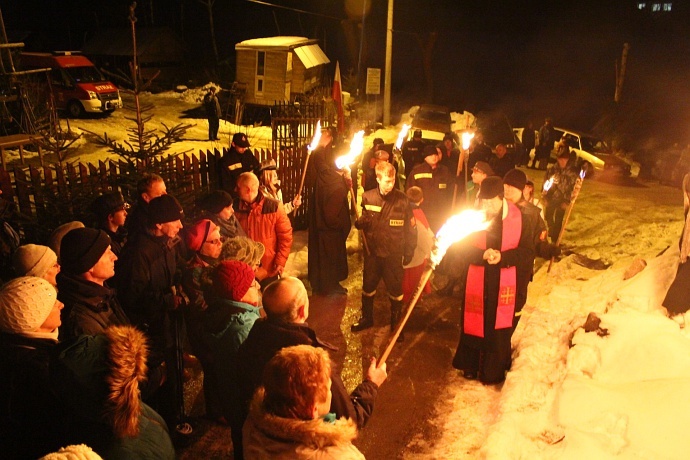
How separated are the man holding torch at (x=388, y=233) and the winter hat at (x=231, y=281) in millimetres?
3128

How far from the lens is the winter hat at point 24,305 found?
3.10 metres

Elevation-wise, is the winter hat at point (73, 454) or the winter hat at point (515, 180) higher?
the winter hat at point (515, 180)

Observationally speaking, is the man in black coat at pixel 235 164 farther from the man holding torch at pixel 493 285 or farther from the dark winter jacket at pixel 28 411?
the dark winter jacket at pixel 28 411

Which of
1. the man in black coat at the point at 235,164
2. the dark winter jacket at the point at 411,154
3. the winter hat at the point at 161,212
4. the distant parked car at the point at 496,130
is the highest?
the winter hat at the point at 161,212

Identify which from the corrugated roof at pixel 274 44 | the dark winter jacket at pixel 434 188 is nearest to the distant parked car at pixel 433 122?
the corrugated roof at pixel 274 44

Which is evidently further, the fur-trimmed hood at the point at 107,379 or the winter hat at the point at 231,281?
the winter hat at the point at 231,281

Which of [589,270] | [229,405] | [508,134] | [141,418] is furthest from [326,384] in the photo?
[508,134]

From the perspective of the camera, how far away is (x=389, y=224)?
21.9 feet

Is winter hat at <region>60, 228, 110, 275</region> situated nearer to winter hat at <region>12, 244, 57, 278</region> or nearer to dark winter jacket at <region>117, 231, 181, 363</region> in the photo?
winter hat at <region>12, 244, 57, 278</region>

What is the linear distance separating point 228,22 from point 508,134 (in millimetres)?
29495

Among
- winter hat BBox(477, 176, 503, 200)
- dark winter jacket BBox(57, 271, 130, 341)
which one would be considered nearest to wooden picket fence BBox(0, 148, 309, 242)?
dark winter jacket BBox(57, 271, 130, 341)

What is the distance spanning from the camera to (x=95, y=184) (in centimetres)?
771

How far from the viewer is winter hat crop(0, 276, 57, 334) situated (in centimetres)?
310

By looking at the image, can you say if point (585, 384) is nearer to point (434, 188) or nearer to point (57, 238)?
point (434, 188)
